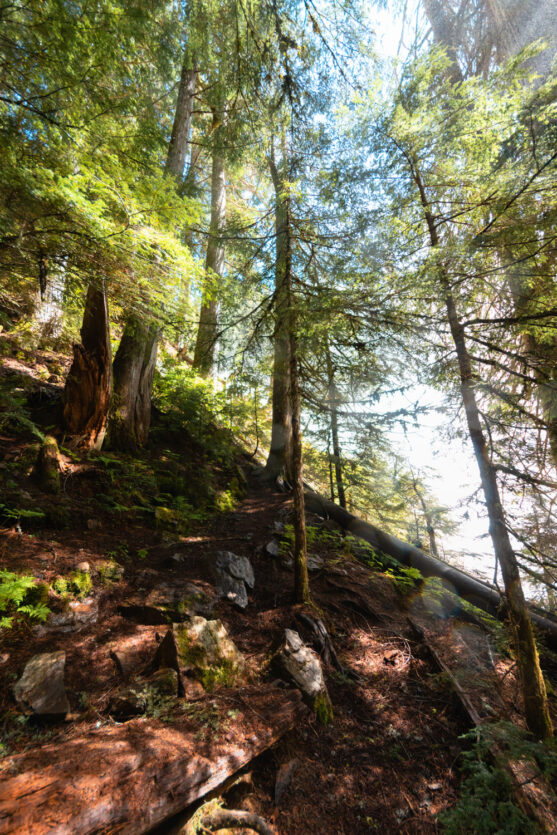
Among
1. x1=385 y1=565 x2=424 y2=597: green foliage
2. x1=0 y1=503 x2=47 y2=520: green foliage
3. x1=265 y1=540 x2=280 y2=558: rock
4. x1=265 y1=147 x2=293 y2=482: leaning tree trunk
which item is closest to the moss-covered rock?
x1=265 y1=540 x2=280 y2=558: rock

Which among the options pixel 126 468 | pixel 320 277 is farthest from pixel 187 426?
pixel 320 277

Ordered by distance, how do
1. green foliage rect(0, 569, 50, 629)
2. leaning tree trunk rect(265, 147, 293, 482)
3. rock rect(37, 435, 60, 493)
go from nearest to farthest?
green foliage rect(0, 569, 50, 629) → rock rect(37, 435, 60, 493) → leaning tree trunk rect(265, 147, 293, 482)

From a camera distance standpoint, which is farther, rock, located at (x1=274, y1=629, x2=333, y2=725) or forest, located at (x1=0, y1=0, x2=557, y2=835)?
rock, located at (x1=274, y1=629, x2=333, y2=725)

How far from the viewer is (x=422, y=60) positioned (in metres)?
4.29

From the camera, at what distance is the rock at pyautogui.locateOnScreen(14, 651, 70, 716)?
2.45 meters

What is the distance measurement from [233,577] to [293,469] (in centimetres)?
193

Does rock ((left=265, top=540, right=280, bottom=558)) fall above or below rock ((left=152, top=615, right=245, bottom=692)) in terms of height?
above

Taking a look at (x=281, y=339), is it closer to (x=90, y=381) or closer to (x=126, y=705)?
(x=90, y=381)

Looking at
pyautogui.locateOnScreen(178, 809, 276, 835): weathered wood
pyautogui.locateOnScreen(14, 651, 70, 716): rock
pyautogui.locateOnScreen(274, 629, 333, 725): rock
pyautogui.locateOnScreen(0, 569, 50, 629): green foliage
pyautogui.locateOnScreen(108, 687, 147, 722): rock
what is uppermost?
pyautogui.locateOnScreen(0, 569, 50, 629): green foliage

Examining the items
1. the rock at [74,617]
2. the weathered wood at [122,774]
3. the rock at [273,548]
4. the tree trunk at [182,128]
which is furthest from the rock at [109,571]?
the tree trunk at [182,128]

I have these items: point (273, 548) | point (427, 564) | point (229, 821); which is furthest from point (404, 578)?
point (229, 821)

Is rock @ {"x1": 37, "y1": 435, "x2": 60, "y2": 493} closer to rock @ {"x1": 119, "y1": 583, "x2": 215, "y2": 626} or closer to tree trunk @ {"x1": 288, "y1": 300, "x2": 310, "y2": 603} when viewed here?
rock @ {"x1": 119, "y1": 583, "x2": 215, "y2": 626}

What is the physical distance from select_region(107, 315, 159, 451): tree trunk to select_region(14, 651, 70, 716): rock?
15.7 ft

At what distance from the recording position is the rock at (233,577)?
181 inches
